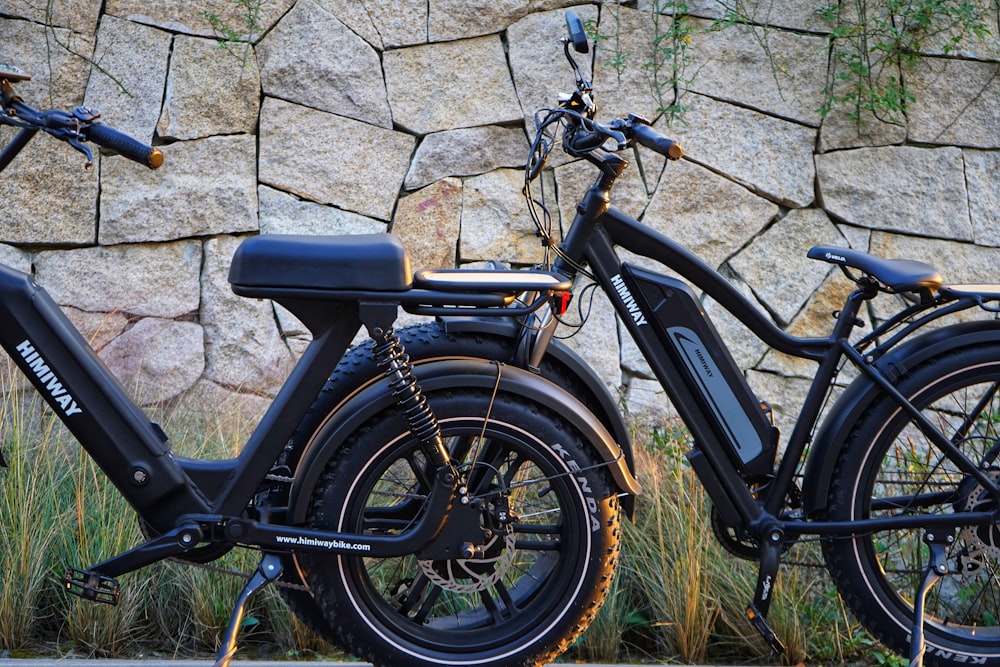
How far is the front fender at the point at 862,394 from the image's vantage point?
2.51m

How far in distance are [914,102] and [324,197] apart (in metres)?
2.83

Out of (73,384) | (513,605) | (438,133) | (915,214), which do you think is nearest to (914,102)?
(915,214)

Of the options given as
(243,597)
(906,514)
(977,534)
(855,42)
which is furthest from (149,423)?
(855,42)

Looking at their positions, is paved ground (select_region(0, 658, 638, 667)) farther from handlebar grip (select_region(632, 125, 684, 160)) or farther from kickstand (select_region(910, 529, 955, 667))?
handlebar grip (select_region(632, 125, 684, 160))

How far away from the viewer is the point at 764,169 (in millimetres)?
4645

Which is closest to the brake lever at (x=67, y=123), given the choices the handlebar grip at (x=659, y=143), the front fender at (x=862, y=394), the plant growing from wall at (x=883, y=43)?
the handlebar grip at (x=659, y=143)

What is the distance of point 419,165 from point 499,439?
2472 mm

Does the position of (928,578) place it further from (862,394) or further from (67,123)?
(67,123)

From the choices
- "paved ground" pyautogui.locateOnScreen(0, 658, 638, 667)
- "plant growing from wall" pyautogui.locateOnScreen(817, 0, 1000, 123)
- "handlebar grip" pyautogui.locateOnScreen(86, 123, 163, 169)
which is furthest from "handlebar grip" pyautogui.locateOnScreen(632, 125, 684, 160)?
"plant growing from wall" pyautogui.locateOnScreen(817, 0, 1000, 123)

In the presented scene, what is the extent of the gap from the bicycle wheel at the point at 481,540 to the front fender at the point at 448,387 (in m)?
0.03

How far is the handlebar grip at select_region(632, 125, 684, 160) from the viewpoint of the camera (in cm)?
226

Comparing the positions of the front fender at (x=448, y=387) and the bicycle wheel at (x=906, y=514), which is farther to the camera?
the bicycle wheel at (x=906, y=514)

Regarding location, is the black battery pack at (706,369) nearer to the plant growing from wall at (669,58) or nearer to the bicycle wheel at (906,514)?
the bicycle wheel at (906,514)

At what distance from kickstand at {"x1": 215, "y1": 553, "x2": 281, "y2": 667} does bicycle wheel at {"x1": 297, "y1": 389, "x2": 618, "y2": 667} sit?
0.25 feet
